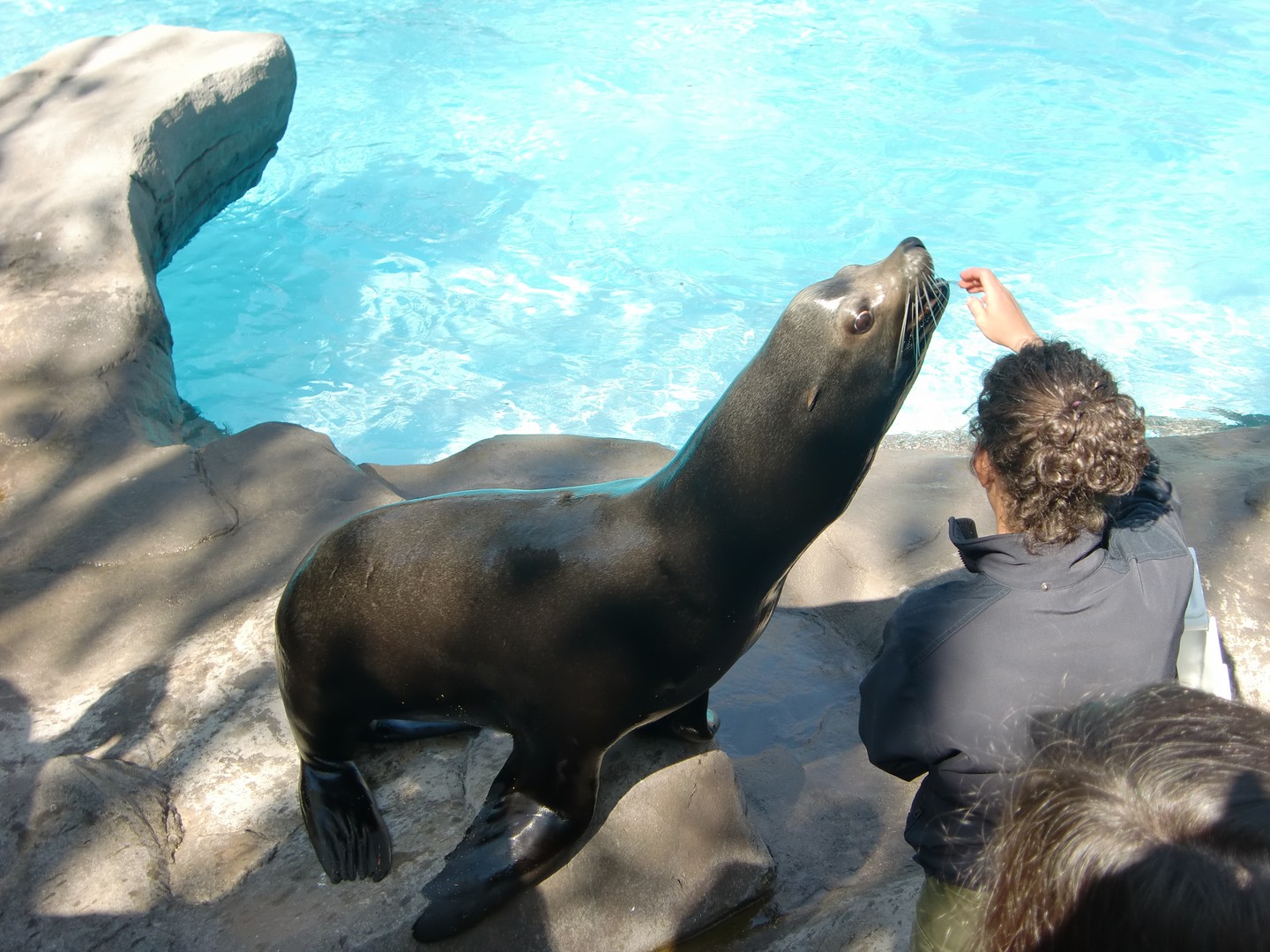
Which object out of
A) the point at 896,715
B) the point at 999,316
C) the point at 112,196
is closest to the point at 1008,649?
the point at 896,715

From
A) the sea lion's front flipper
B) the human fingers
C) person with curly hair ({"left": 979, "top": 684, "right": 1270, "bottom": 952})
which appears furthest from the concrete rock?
person with curly hair ({"left": 979, "top": 684, "right": 1270, "bottom": 952})

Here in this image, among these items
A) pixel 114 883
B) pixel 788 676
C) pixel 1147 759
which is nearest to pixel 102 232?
pixel 114 883

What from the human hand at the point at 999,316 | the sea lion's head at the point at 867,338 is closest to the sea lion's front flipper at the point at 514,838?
the sea lion's head at the point at 867,338

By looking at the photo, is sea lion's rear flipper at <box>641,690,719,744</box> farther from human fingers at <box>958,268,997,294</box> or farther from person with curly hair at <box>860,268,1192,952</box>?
human fingers at <box>958,268,997,294</box>

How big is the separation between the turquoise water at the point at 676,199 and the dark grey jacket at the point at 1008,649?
19.6ft

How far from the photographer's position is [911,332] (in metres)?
2.46

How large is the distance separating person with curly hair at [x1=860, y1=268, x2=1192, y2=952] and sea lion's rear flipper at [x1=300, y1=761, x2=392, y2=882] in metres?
1.45

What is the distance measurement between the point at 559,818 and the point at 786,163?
28.8 ft

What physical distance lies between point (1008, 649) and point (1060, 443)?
0.38m

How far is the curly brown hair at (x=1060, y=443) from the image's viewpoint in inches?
73.8

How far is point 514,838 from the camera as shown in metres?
2.64

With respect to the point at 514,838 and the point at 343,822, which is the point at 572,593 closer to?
the point at 514,838

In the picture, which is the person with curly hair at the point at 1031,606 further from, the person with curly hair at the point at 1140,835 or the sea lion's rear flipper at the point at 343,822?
the sea lion's rear flipper at the point at 343,822

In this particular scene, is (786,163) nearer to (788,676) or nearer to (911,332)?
(788,676)
